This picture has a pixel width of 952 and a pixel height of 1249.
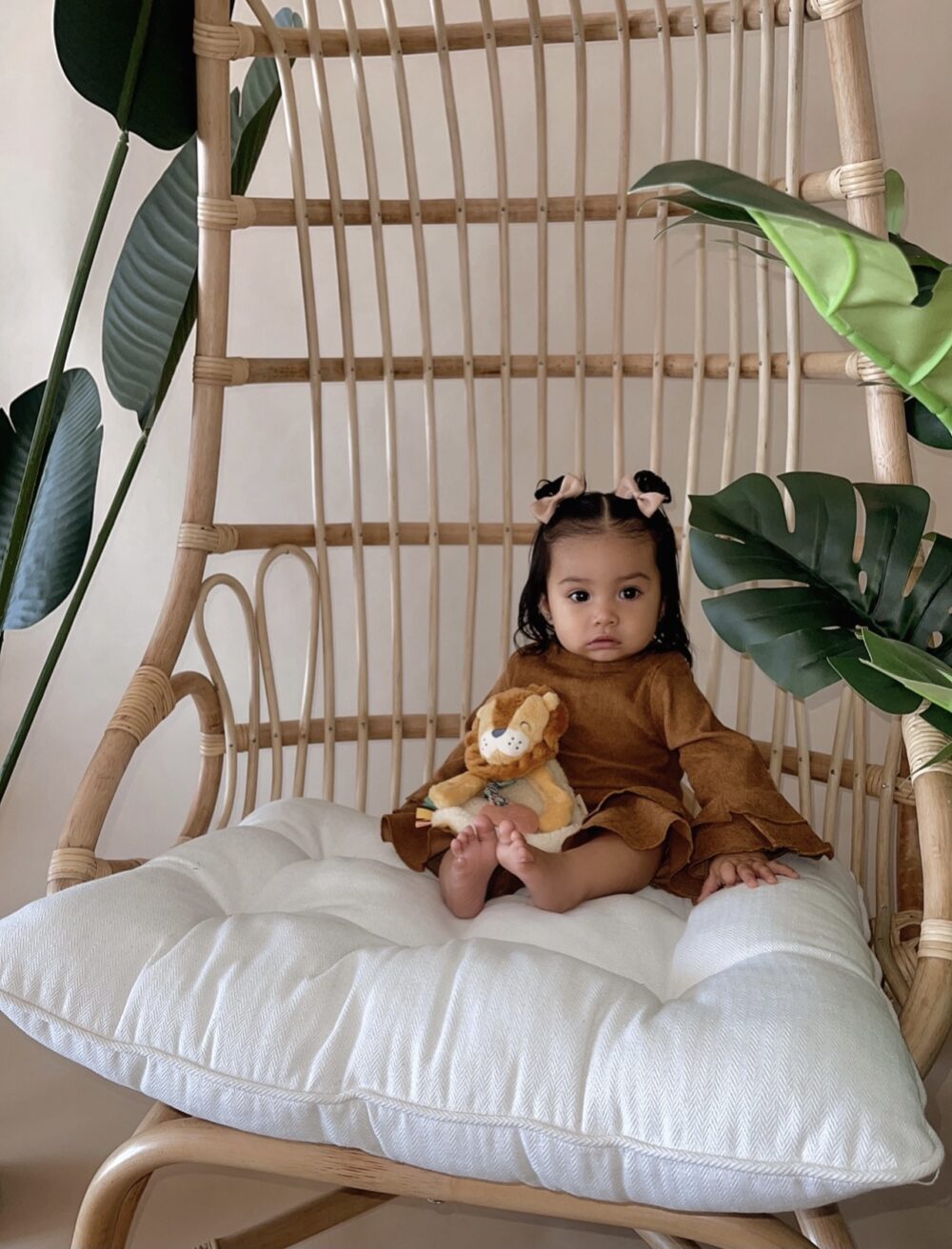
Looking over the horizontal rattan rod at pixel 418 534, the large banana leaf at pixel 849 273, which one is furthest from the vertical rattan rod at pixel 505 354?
the large banana leaf at pixel 849 273

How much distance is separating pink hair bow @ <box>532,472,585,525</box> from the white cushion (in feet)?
1.49

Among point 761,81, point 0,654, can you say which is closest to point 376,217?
point 761,81

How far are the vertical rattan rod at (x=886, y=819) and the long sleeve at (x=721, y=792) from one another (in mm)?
88

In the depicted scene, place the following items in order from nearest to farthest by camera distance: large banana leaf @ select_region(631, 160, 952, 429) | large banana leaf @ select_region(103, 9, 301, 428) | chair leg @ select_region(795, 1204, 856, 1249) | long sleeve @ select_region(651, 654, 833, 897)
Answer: large banana leaf @ select_region(631, 160, 952, 429), chair leg @ select_region(795, 1204, 856, 1249), long sleeve @ select_region(651, 654, 833, 897), large banana leaf @ select_region(103, 9, 301, 428)

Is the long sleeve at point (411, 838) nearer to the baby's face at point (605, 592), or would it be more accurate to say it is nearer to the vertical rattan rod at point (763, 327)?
the baby's face at point (605, 592)

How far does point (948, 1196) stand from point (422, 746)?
81 cm

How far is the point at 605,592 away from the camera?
3.58 ft

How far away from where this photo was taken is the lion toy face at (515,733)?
1.03 meters

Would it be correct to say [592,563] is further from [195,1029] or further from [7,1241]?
[7,1241]

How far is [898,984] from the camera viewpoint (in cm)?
87

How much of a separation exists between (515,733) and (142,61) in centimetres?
68

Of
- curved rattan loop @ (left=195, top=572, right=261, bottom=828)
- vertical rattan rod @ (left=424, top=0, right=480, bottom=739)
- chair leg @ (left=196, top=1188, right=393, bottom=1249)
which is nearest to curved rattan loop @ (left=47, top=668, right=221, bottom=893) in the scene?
curved rattan loop @ (left=195, top=572, right=261, bottom=828)

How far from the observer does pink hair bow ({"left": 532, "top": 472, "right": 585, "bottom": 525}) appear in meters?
1.14

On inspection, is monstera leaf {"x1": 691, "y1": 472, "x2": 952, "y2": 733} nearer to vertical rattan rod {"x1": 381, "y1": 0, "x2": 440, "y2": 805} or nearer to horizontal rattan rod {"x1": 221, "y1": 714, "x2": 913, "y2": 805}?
horizontal rattan rod {"x1": 221, "y1": 714, "x2": 913, "y2": 805}
